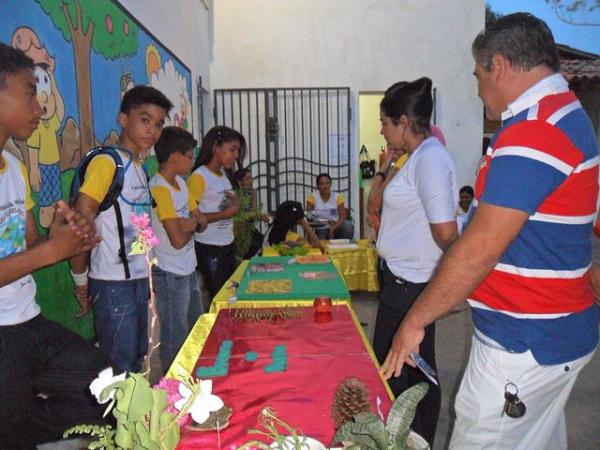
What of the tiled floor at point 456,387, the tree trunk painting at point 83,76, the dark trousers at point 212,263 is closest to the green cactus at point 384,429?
the tiled floor at point 456,387

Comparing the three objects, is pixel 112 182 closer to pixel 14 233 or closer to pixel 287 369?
pixel 14 233

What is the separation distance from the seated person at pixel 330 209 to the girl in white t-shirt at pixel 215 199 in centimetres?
253

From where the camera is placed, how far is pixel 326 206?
619 cm

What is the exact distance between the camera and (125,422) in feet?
2.31

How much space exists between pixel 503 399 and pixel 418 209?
853mm

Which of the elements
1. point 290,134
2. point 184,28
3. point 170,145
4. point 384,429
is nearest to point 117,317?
point 170,145

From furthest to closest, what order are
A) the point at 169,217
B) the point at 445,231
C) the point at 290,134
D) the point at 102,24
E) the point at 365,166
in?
the point at 365,166
the point at 290,134
the point at 102,24
the point at 169,217
the point at 445,231

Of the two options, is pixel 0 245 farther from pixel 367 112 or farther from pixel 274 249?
pixel 367 112

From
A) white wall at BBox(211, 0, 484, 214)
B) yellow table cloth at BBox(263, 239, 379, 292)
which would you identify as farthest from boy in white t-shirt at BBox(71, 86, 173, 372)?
white wall at BBox(211, 0, 484, 214)

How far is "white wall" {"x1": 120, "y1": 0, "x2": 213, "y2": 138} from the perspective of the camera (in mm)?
3943

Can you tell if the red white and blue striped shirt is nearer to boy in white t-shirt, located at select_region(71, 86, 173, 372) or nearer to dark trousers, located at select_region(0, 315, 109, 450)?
dark trousers, located at select_region(0, 315, 109, 450)

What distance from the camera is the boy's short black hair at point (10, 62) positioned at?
4.44ft

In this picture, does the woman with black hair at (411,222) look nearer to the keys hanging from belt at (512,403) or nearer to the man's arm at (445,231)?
the man's arm at (445,231)

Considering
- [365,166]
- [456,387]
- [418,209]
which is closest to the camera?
[418,209]
